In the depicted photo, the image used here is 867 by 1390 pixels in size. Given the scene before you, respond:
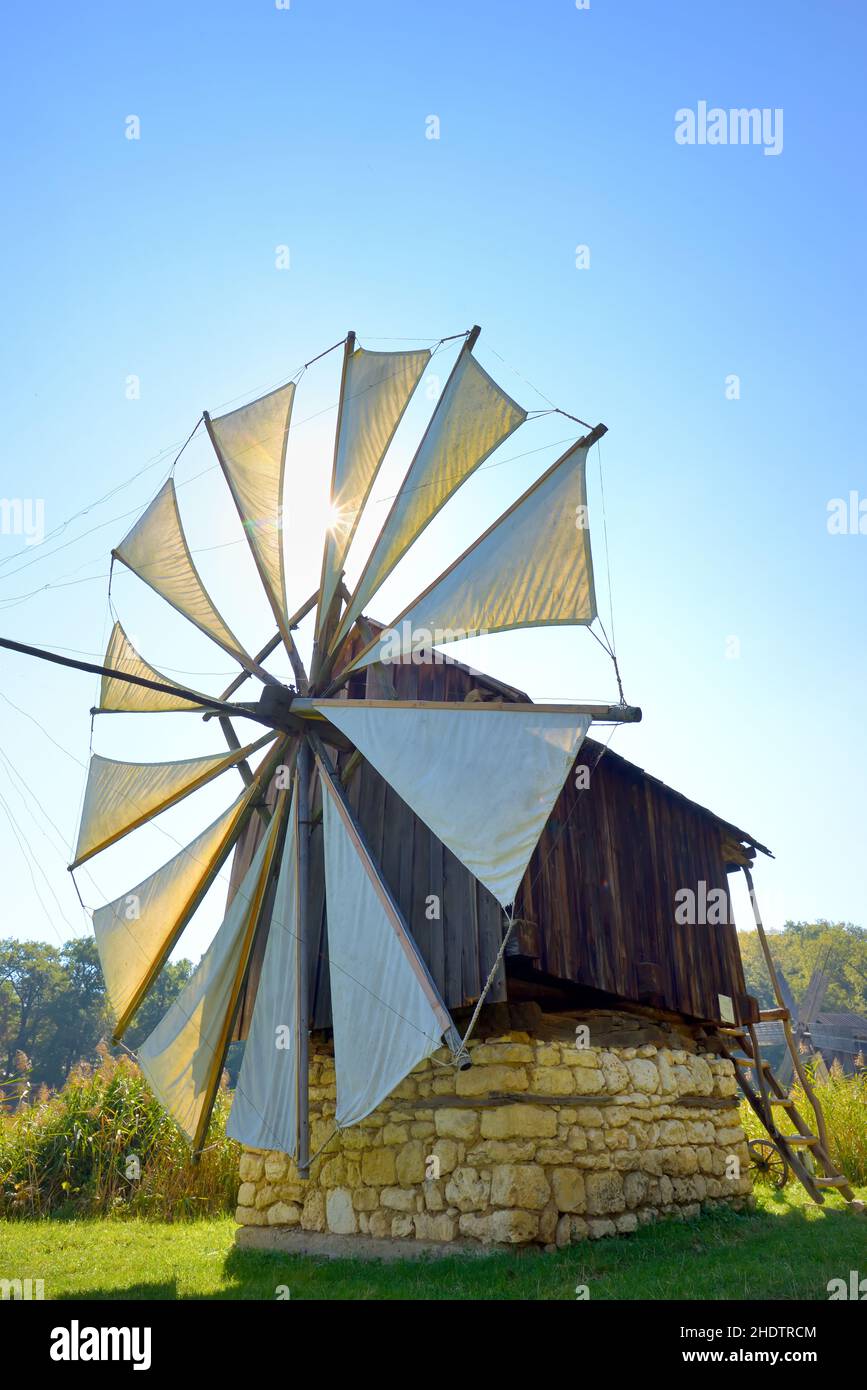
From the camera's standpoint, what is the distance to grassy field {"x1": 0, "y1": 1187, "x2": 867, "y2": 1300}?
752 centimetres

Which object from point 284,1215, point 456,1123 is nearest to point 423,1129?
point 456,1123

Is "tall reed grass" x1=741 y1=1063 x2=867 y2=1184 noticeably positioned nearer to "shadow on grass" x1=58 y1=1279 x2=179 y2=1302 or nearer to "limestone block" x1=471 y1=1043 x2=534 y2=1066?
"limestone block" x1=471 y1=1043 x2=534 y2=1066

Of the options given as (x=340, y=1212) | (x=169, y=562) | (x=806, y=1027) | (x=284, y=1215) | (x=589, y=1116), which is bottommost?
(x=806, y=1027)

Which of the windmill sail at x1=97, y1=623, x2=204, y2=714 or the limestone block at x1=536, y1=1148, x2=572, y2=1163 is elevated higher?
the windmill sail at x1=97, y1=623, x2=204, y2=714

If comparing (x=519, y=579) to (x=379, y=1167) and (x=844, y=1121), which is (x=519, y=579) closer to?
(x=379, y=1167)

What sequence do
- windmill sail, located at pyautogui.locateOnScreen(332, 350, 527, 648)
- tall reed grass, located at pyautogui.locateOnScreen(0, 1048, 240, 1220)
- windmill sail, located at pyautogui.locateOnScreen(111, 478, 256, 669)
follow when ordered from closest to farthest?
windmill sail, located at pyautogui.locateOnScreen(332, 350, 527, 648)
windmill sail, located at pyautogui.locateOnScreen(111, 478, 256, 669)
tall reed grass, located at pyautogui.locateOnScreen(0, 1048, 240, 1220)

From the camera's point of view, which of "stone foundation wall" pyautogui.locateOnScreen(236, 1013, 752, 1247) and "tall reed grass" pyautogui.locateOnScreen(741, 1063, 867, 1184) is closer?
"stone foundation wall" pyautogui.locateOnScreen(236, 1013, 752, 1247)

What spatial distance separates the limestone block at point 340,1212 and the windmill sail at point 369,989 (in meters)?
2.30

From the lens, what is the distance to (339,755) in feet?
37.0

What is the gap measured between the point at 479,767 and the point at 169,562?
510 centimetres

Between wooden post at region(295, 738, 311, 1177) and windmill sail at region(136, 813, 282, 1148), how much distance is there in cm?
53

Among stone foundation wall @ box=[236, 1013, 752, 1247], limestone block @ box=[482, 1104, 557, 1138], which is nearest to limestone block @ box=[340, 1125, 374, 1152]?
stone foundation wall @ box=[236, 1013, 752, 1247]

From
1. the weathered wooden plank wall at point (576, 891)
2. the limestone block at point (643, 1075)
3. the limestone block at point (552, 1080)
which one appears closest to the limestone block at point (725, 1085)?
the weathered wooden plank wall at point (576, 891)

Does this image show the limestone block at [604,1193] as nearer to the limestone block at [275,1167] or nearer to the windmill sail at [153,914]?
the limestone block at [275,1167]
